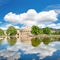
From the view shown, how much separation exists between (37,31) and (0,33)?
23.3m

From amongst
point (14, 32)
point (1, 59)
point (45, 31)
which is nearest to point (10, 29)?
point (14, 32)

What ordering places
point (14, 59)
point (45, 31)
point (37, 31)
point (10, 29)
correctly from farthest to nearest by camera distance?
point (10, 29) → point (45, 31) → point (37, 31) → point (14, 59)

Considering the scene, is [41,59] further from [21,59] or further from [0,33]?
[0,33]

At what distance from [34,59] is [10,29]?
85.5 metres

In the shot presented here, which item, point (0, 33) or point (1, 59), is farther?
point (0, 33)

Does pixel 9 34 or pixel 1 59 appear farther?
pixel 9 34

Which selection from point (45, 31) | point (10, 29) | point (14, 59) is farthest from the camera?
point (10, 29)

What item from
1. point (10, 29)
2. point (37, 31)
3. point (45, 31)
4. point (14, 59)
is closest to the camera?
point (14, 59)

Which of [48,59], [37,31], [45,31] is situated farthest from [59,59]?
[45,31]

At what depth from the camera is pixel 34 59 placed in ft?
41.3

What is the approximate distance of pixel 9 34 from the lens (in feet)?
331

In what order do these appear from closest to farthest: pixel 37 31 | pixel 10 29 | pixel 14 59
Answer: pixel 14 59, pixel 37 31, pixel 10 29

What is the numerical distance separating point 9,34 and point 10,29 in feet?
13.9

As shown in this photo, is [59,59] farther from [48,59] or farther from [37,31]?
[37,31]
